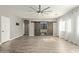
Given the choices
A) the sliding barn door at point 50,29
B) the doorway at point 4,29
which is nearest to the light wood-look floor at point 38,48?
the doorway at point 4,29

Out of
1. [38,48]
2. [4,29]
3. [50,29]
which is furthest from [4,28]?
[50,29]

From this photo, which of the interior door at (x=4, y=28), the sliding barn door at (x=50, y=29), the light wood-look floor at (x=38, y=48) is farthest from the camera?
the sliding barn door at (x=50, y=29)

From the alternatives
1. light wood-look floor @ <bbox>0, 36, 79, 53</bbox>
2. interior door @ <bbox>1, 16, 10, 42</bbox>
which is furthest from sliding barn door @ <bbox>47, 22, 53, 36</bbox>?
light wood-look floor @ <bbox>0, 36, 79, 53</bbox>

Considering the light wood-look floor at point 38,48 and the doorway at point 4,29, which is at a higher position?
the doorway at point 4,29

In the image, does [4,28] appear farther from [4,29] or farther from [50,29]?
[50,29]

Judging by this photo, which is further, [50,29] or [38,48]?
[50,29]

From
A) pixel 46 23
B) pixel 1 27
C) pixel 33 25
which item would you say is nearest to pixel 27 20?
pixel 33 25

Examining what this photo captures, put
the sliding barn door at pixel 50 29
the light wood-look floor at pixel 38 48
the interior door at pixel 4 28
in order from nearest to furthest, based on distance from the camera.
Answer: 1. the light wood-look floor at pixel 38 48
2. the interior door at pixel 4 28
3. the sliding barn door at pixel 50 29

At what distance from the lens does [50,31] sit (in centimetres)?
1559

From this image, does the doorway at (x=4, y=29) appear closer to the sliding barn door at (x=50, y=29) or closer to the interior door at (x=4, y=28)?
the interior door at (x=4, y=28)

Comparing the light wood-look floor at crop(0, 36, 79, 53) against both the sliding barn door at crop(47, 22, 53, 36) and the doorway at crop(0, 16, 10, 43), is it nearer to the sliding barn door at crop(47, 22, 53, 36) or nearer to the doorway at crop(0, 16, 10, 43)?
the doorway at crop(0, 16, 10, 43)

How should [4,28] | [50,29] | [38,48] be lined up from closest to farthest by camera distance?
[38,48] → [4,28] → [50,29]
